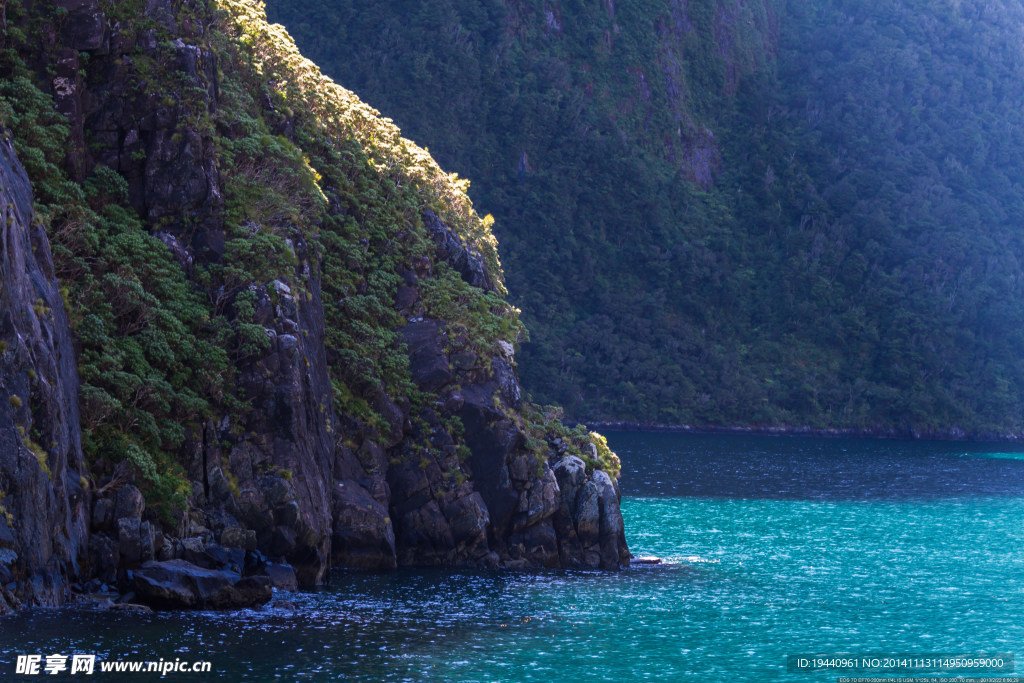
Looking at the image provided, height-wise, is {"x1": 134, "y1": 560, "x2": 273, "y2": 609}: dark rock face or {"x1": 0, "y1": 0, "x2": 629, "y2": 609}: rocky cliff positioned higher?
{"x1": 0, "y1": 0, "x2": 629, "y2": 609}: rocky cliff

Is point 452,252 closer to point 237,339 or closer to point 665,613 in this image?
point 237,339

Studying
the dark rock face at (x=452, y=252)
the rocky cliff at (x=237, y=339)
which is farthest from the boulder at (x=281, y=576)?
the dark rock face at (x=452, y=252)

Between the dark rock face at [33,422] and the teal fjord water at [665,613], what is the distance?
5.19ft

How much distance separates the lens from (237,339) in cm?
3791

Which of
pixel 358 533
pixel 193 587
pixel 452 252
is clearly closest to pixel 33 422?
pixel 193 587

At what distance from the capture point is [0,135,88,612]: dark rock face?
27125 mm

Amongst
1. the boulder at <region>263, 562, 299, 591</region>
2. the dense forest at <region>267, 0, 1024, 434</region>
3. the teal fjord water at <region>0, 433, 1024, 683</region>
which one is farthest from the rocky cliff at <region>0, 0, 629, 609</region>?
the dense forest at <region>267, 0, 1024, 434</region>

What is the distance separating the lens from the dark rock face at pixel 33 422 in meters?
27.1

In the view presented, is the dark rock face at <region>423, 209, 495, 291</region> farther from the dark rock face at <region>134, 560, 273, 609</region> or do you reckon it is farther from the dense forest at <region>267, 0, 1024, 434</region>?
the dense forest at <region>267, 0, 1024, 434</region>

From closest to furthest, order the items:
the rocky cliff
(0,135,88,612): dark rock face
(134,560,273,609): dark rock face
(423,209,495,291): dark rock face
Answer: (0,135,88,612): dark rock face, (134,560,273,609): dark rock face, the rocky cliff, (423,209,495,291): dark rock face

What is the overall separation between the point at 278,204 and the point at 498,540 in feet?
53.0

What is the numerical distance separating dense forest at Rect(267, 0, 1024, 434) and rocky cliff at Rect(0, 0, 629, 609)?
103m

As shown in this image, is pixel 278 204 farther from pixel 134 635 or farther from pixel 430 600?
pixel 134 635

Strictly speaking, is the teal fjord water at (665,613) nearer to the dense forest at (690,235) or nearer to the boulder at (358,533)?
the boulder at (358,533)
